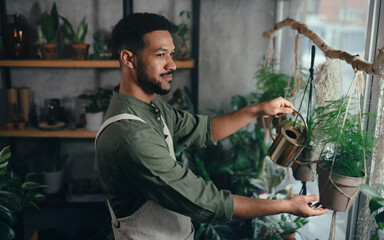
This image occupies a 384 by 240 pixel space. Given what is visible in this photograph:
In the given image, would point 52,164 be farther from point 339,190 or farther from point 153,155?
point 339,190

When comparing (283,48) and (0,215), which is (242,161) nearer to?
(283,48)

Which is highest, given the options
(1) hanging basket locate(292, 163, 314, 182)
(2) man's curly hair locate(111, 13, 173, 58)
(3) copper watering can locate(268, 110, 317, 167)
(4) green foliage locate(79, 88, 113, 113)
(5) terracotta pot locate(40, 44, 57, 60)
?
(2) man's curly hair locate(111, 13, 173, 58)

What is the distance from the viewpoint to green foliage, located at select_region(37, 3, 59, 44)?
8.24ft

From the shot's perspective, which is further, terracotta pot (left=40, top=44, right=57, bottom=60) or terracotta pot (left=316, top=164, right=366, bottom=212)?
terracotta pot (left=40, top=44, right=57, bottom=60)

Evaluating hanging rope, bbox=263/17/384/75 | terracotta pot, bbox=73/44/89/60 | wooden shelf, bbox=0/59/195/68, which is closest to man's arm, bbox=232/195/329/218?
hanging rope, bbox=263/17/384/75

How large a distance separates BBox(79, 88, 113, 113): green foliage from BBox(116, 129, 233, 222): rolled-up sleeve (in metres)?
1.61

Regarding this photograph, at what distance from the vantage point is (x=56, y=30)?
2.57 m

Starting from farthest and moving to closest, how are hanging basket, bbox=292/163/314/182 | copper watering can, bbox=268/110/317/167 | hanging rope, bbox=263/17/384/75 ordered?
hanging basket, bbox=292/163/314/182, copper watering can, bbox=268/110/317/167, hanging rope, bbox=263/17/384/75

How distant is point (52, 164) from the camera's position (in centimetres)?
275

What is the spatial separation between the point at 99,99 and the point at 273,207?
6.20ft

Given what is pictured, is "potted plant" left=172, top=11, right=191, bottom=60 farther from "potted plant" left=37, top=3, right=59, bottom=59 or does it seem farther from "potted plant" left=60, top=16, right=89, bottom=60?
"potted plant" left=37, top=3, right=59, bottom=59

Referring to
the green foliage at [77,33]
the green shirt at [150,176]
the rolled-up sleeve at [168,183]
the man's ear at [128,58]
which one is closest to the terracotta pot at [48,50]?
the green foliage at [77,33]

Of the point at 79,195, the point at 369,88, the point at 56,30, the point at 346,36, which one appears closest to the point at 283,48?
the point at 346,36

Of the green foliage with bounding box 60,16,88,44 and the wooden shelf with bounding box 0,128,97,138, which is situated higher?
the green foliage with bounding box 60,16,88,44
